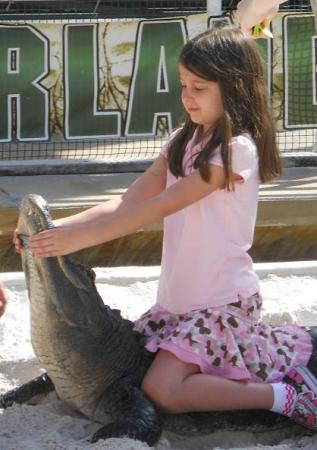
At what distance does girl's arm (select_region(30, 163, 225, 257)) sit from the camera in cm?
303

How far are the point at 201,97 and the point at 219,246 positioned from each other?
489 mm

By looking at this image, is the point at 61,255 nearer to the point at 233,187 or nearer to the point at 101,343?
the point at 101,343

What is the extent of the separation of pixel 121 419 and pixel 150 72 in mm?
5412

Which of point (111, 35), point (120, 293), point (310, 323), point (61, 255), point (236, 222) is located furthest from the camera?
point (111, 35)

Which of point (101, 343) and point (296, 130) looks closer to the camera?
point (101, 343)

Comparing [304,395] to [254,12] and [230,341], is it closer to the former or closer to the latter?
[230,341]

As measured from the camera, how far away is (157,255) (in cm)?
604

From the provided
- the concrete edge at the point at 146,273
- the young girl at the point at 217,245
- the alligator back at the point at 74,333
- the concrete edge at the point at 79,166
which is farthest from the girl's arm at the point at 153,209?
the concrete edge at the point at 79,166

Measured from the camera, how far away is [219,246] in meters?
3.21

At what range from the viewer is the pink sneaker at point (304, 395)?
319cm

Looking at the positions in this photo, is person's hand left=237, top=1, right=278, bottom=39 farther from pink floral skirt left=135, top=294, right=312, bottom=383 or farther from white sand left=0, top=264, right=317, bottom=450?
pink floral skirt left=135, top=294, right=312, bottom=383

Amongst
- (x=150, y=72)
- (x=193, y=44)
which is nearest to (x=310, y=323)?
(x=193, y=44)

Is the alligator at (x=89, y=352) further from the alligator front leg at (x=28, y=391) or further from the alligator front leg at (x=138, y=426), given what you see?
the alligator front leg at (x=28, y=391)

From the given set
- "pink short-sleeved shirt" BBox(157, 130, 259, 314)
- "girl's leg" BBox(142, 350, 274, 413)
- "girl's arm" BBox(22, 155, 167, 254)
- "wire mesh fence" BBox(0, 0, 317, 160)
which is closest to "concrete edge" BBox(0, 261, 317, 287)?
"girl's arm" BBox(22, 155, 167, 254)
